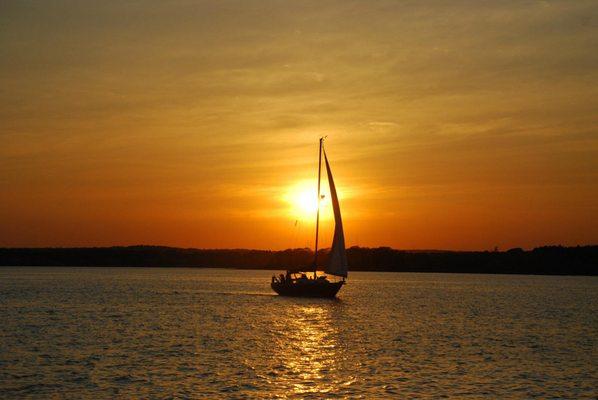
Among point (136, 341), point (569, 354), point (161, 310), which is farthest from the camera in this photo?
point (161, 310)

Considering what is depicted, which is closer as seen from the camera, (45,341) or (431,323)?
(45,341)

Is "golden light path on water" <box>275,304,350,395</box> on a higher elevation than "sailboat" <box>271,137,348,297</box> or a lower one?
lower

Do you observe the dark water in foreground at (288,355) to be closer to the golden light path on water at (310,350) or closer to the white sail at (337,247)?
the golden light path on water at (310,350)

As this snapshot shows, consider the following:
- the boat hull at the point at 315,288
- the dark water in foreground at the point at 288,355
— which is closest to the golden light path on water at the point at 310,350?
the dark water in foreground at the point at 288,355

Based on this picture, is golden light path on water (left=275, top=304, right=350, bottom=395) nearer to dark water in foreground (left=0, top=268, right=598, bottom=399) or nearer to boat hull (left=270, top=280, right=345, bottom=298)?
dark water in foreground (left=0, top=268, right=598, bottom=399)

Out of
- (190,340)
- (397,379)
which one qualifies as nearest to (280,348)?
(190,340)

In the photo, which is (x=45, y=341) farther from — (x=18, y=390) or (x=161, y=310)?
(x=161, y=310)

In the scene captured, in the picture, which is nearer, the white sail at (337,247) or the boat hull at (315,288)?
the white sail at (337,247)

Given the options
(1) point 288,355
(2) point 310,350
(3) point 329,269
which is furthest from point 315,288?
(1) point 288,355

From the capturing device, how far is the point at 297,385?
1510 inches

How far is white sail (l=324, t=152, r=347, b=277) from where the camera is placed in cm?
9575

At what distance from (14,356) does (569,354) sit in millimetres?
40061

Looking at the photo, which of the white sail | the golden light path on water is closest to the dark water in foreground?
the golden light path on water

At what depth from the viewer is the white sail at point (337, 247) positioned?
95.8 metres
